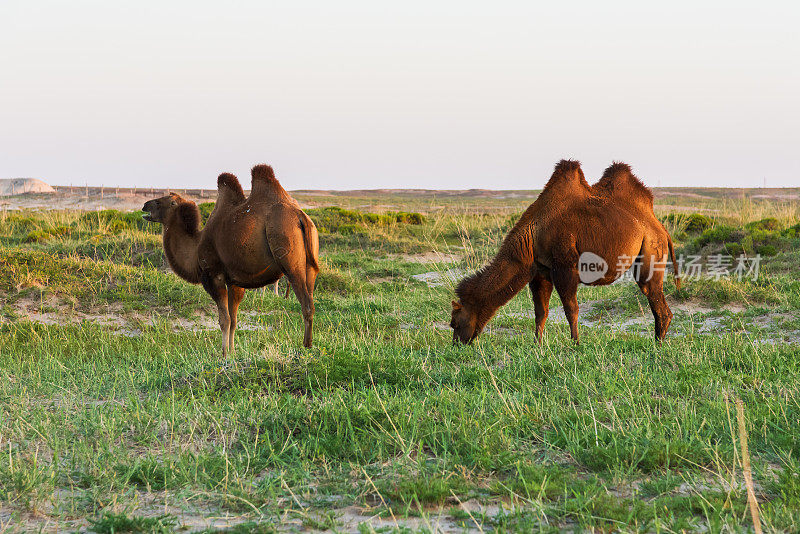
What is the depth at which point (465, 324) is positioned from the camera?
25.3 ft

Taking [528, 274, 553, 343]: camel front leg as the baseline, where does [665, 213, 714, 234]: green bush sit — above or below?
above

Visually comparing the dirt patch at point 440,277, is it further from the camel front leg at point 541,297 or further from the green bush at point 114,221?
the green bush at point 114,221

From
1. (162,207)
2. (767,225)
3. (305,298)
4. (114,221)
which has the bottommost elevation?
(305,298)

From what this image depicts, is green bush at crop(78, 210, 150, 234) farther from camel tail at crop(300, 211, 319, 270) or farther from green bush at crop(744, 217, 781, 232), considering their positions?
green bush at crop(744, 217, 781, 232)

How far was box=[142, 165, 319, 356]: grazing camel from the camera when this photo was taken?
24.4 ft

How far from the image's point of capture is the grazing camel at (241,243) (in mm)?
7430

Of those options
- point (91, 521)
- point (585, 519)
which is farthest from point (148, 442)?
point (585, 519)

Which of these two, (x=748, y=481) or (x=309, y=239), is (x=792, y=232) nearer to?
(x=309, y=239)


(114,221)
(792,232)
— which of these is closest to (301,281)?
(792,232)

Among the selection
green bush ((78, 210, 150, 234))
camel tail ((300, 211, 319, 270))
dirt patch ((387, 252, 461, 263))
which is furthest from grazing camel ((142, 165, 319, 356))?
green bush ((78, 210, 150, 234))

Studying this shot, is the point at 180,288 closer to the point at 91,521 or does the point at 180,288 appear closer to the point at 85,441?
the point at 85,441

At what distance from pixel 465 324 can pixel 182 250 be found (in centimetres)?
345

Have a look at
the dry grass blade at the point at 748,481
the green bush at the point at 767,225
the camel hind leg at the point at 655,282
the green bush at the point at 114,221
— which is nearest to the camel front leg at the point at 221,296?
the camel hind leg at the point at 655,282

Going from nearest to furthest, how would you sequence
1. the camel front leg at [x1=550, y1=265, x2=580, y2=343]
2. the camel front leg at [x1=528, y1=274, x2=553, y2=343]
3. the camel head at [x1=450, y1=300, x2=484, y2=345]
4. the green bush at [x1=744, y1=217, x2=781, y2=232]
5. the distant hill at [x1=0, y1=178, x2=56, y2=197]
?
the camel front leg at [x1=550, y1=265, x2=580, y2=343] < the camel head at [x1=450, y1=300, x2=484, y2=345] < the camel front leg at [x1=528, y1=274, x2=553, y2=343] < the green bush at [x1=744, y1=217, x2=781, y2=232] < the distant hill at [x1=0, y1=178, x2=56, y2=197]
